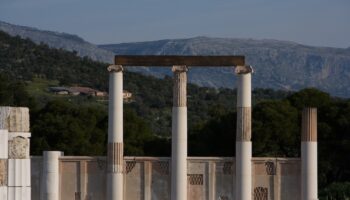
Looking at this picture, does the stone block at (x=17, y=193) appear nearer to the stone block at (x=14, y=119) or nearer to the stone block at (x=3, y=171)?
the stone block at (x=3, y=171)

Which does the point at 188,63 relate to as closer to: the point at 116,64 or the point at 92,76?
the point at 116,64

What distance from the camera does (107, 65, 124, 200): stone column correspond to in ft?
124

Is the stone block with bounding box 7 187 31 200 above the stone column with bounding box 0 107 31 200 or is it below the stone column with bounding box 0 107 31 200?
below

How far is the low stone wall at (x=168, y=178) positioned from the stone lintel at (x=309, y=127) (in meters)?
0.87

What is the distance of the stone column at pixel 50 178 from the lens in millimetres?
37719

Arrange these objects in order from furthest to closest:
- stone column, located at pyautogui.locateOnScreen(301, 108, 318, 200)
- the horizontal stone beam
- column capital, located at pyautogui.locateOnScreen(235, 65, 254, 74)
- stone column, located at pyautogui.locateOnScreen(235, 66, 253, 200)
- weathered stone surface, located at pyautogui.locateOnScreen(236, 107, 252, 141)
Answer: the horizontal stone beam, column capital, located at pyautogui.locateOnScreen(235, 65, 254, 74), weathered stone surface, located at pyautogui.locateOnScreen(236, 107, 252, 141), stone column, located at pyautogui.locateOnScreen(235, 66, 253, 200), stone column, located at pyautogui.locateOnScreen(301, 108, 318, 200)

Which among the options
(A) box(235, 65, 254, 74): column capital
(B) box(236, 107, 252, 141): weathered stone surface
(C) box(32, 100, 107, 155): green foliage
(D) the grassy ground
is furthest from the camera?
(D) the grassy ground

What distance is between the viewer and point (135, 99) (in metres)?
98.8

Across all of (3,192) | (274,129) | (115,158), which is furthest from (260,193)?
(3,192)

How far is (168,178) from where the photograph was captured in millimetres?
38219

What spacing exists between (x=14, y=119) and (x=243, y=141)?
25.6 meters

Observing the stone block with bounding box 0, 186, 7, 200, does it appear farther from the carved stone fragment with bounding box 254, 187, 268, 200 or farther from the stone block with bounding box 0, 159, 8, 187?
the carved stone fragment with bounding box 254, 187, 268, 200

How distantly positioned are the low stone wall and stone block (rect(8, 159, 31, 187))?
2565 cm

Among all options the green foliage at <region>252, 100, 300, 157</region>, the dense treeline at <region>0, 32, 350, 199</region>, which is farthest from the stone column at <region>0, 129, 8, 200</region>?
the green foliage at <region>252, 100, 300, 157</region>
